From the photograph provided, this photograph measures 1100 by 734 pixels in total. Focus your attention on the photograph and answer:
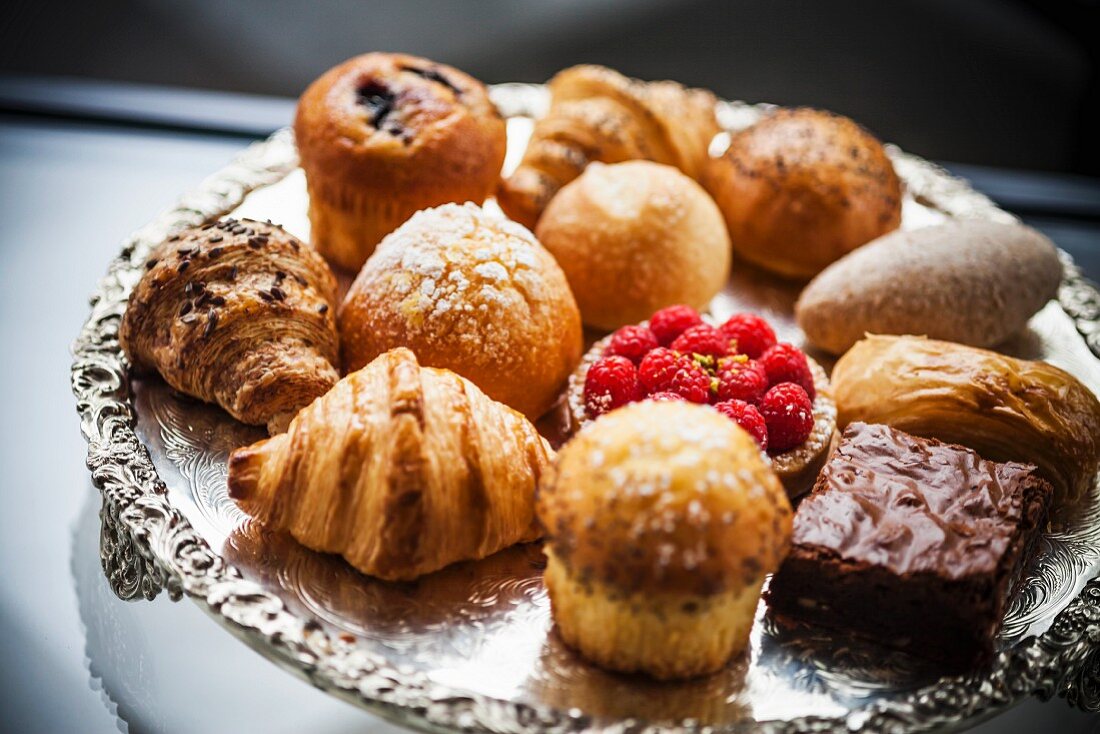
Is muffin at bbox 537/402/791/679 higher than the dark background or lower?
higher

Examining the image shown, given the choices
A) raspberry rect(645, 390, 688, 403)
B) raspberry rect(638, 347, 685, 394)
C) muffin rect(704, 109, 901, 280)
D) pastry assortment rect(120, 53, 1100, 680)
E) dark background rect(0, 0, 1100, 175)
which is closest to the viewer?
pastry assortment rect(120, 53, 1100, 680)

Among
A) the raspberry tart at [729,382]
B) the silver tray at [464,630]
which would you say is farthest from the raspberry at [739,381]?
the silver tray at [464,630]

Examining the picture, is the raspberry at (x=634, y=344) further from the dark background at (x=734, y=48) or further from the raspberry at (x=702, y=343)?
the dark background at (x=734, y=48)

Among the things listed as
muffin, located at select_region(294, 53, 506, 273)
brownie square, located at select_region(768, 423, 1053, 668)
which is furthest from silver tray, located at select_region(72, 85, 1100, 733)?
muffin, located at select_region(294, 53, 506, 273)

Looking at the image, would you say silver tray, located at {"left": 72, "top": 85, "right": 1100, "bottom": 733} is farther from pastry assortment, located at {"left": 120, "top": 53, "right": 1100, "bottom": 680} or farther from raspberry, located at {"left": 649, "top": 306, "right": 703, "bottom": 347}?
raspberry, located at {"left": 649, "top": 306, "right": 703, "bottom": 347}

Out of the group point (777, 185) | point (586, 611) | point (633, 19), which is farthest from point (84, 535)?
point (633, 19)

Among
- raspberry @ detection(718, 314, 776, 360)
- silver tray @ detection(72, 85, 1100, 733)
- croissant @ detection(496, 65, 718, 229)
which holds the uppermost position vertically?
croissant @ detection(496, 65, 718, 229)
